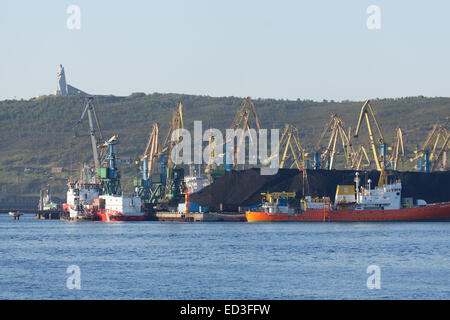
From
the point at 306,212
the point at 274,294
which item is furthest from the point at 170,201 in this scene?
the point at 274,294

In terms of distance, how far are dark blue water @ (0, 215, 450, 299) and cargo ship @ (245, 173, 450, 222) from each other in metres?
28.6

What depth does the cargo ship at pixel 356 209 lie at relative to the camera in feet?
437

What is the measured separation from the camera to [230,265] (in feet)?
220

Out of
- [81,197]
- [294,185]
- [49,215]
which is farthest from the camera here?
[49,215]

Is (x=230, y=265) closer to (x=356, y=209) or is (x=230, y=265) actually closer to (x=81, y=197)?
(x=356, y=209)

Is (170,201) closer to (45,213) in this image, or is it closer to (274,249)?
(45,213)

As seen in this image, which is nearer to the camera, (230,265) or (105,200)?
(230,265)

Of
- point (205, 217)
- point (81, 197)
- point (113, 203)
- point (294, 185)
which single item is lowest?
point (205, 217)

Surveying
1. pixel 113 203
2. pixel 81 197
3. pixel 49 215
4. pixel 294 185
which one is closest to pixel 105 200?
pixel 113 203

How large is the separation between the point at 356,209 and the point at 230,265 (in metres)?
69.0

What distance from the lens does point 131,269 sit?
64.8m

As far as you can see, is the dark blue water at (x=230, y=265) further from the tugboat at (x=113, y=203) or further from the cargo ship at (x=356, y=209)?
the tugboat at (x=113, y=203)

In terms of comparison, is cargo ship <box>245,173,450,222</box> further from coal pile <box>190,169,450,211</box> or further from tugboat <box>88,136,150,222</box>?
tugboat <box>88,136,150,222</box>

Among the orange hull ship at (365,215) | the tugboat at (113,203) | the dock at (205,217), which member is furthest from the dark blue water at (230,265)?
the tugboat at (113,203)
